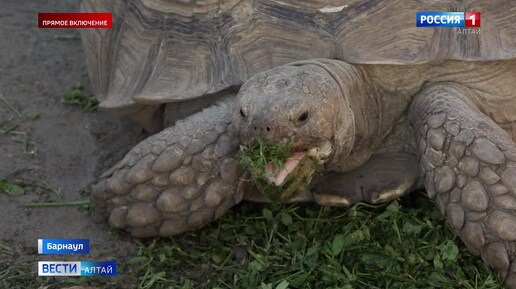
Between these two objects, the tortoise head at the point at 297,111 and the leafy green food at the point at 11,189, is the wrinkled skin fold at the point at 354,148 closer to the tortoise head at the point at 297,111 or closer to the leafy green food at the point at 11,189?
the tortoise head at the point at 297,111

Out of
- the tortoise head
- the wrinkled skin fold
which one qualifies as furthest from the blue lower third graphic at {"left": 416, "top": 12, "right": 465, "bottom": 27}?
the tortoise head

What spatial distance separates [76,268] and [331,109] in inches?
46.6

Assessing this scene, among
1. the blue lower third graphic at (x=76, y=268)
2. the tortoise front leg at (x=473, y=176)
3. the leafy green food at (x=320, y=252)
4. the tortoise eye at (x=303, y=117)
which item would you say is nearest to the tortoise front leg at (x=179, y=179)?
the leafy green food at (x=320, y=252)

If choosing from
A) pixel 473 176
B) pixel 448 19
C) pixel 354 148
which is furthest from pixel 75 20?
pixel 473 176

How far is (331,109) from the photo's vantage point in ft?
11.0

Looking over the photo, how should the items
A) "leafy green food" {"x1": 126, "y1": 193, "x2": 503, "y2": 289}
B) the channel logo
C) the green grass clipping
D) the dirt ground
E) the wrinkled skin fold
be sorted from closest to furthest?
the green grass clipping
the wrinkled skin fold
"leafy green food" {"x1": 126, "y1": 193, "x2": 503, "y2": 289}
the channel logo
the dirt ground

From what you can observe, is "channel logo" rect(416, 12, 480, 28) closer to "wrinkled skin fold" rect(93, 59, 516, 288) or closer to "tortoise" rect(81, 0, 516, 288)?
"tortoise" rect(81, 0, 516, 288)

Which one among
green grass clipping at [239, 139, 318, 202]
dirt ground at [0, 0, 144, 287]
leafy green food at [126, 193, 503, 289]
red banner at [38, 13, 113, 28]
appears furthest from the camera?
red banner at [38, 13, 113, 28]

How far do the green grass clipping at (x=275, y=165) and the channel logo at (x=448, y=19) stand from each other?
774mm

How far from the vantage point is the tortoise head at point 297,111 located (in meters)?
3.16

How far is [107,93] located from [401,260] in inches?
69.2

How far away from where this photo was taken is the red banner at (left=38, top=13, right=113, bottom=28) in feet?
14.4

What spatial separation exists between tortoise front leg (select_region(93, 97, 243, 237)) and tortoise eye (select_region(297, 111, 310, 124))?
0.47 m

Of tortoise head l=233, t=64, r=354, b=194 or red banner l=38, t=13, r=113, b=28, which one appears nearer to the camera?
tortoise head l=233, t=64, r=354, b=194
